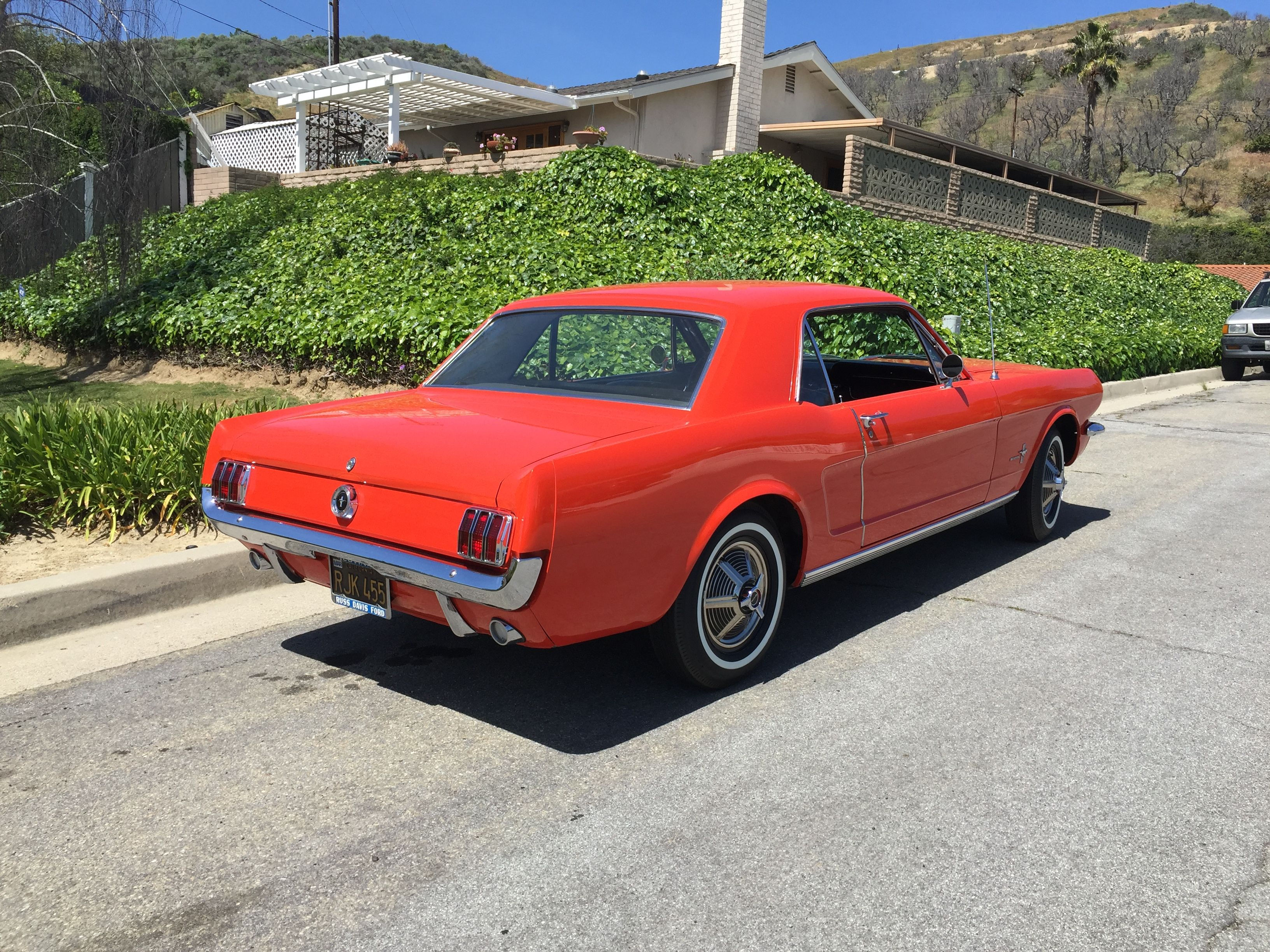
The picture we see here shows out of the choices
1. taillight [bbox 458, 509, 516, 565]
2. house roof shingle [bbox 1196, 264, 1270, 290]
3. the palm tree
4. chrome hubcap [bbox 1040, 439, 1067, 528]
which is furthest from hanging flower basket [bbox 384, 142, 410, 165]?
the palm tree

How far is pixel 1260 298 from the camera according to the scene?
17969mm

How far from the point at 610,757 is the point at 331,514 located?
129 centimetres

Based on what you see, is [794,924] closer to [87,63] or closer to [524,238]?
[524,238]

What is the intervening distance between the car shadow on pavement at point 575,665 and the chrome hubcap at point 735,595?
0.23 meters

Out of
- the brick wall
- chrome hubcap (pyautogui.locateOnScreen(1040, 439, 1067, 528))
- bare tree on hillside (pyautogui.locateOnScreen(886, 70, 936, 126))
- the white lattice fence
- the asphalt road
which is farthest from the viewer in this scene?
bare tree on hillside (pyautogui.locateOnScreen(886, 70, 936, 126))

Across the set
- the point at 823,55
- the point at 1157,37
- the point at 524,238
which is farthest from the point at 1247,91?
the point at 524,238

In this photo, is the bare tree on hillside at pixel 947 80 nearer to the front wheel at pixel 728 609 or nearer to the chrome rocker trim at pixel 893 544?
the chrome rocker trim at pixel 893 544

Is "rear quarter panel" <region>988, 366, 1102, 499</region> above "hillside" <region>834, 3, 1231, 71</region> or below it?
below

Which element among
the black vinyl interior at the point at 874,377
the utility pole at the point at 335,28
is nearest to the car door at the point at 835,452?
the black vinyl interior at the point at 874,377

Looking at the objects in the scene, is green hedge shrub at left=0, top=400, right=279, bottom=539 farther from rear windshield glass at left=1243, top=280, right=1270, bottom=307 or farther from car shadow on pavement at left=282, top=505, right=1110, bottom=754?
rear windshield glass at left=1243, top=280, right=1270, bottom=307

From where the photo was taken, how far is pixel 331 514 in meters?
3.72

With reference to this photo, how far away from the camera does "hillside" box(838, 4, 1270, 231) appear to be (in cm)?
5584

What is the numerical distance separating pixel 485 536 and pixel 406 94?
74.7 ft

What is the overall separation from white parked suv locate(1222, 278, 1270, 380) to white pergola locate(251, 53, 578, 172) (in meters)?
13.2
